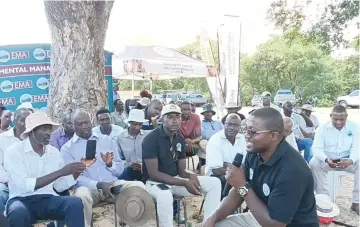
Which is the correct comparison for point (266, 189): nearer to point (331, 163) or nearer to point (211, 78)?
point (331, 163)

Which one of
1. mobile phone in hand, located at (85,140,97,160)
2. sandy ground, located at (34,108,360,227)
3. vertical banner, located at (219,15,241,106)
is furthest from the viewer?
vertical banner, located at (219,15,241,106)

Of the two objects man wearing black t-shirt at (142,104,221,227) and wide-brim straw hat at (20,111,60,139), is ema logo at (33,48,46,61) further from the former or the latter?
wide-brim straw hat at (20,111,60,139)

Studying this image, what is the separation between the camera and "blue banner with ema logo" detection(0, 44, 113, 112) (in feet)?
25.3

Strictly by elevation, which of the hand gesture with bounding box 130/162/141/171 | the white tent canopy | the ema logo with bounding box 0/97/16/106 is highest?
the white tent canopy

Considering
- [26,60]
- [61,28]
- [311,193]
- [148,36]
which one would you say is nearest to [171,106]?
[311,193]

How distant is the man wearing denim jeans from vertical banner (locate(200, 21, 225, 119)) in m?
4.70

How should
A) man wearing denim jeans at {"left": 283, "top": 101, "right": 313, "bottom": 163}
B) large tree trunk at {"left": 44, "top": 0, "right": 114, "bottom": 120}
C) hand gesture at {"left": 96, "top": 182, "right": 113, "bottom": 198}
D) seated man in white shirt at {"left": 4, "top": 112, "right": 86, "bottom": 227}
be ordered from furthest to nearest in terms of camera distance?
man wearing denim jeans at {"left": 283, "top": 101, "right": 313, "bottom": 163}, large tree trunk at {"left": 44, "top": 0, "right": 114, "bottom": 120}, hand gesture at {"left": 96, "top": 182, "right": 113, "bottom": 198}, seated man in white shirt at {"left": 4, "top": 112, "right": 86, "bottom": 227}

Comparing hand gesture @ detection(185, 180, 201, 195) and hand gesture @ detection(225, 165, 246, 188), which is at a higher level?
hand gesture @ detection(225, 165, 246, 188)

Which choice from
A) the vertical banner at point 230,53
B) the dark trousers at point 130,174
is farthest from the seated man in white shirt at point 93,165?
the vertical banner at point 230,53

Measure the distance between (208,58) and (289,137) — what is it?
8957 mm

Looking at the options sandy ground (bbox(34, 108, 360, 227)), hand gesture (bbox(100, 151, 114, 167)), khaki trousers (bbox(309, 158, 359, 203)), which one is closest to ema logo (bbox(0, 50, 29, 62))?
sandy ground (bbox(34, 108, 360, 227))

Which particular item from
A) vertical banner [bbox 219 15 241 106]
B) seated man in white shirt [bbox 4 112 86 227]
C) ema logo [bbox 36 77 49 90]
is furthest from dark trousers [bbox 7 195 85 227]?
vertical banner [bbox 219 15 241 106]

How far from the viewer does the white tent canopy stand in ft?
33.0

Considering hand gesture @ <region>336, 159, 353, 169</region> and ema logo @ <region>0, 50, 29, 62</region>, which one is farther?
ema logo @ <region>0, 50, 29, 62</region>
